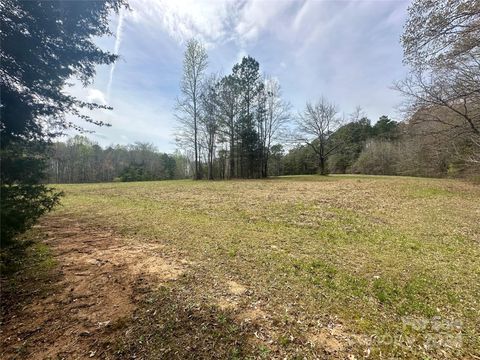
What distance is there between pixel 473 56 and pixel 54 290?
33.6 ft

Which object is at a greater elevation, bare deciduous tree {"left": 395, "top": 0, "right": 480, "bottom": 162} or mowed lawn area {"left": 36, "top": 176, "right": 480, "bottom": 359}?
bare deciduous tree {"left": 395, "top": 0, "right": 480, "bottom": 162}

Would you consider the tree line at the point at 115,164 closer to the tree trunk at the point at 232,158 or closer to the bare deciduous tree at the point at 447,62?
the tree trunk at the point at 232,158

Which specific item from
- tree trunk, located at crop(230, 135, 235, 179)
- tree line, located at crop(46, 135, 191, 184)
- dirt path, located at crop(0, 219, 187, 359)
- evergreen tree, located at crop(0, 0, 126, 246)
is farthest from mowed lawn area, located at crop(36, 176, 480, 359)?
tree line, located at crop(46, 135, 191, 184)

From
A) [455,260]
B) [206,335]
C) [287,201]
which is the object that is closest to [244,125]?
[287,201]

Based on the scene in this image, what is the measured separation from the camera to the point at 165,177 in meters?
43.9

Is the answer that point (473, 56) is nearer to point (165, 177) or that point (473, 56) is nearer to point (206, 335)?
point (206, 335)

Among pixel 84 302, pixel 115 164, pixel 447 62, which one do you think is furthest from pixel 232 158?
pixel 115 164

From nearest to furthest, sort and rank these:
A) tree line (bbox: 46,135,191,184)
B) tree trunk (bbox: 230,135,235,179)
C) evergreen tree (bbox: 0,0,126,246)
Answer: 1. evergreen tree (bbox: 0,0,126,246)
2. tree trunk (bbox: 230,135,235,179)
3. tree line (bbox: 46,135,191,184)

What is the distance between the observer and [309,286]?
11.1 ft

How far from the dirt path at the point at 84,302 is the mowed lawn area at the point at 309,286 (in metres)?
0.26

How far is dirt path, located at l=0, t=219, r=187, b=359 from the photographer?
7.51 ft

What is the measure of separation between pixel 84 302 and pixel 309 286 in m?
3.07

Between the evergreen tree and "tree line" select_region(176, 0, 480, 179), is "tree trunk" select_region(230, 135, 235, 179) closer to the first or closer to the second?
"tree line" select_region(176, 0, 480, 179)

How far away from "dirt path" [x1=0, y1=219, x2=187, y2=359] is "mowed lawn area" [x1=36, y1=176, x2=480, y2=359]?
26 centimetres
